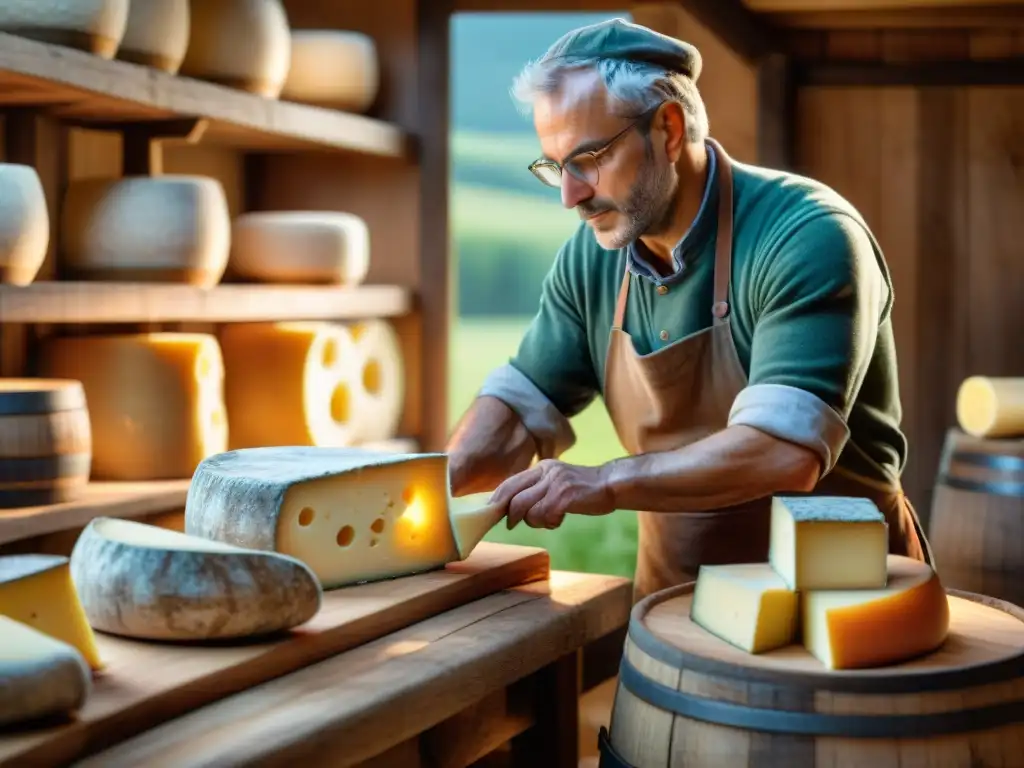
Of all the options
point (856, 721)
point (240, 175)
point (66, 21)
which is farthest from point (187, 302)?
point (856, 721)

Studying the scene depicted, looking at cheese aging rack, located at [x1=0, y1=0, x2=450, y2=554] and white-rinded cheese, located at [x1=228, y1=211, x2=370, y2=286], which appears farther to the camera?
white-rinded cheese, located at [x1=228, y1=211, x2=370, y2=286]

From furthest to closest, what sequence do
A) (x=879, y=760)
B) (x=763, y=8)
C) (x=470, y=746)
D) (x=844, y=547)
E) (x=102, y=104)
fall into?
(x=763, y=8), (x=102, y=104), (x=470, y=746), (x=844, y=547), (x=879, y=760)

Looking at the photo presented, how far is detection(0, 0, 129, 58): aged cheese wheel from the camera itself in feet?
8.28

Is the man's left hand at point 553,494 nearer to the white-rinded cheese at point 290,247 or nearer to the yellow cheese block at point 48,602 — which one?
the yellow cheese block at point 48,602

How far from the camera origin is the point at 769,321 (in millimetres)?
1959

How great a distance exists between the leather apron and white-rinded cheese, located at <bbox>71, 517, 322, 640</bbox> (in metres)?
0.83

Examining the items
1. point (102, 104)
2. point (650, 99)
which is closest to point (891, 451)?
point (650, 99)

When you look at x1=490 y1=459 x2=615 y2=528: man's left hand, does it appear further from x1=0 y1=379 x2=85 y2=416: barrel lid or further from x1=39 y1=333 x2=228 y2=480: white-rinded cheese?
x1=39 y1=333 x2=228 y2=480: white-rinded cheese

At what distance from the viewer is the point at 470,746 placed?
5.43ft

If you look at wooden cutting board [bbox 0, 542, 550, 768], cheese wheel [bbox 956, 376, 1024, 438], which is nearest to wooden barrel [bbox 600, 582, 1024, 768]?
wooden cutting board [bbox 0, 542, 550, 768]

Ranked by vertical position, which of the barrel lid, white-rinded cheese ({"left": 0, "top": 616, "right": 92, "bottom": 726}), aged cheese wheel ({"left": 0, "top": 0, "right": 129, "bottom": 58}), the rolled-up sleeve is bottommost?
white-rinded cheese ({"left": 0, "top": 616, "right": 92, "bottom": 726})

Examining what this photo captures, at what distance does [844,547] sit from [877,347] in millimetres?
771

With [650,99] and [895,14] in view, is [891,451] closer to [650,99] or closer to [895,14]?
[650,99]

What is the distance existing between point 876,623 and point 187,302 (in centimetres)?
198
